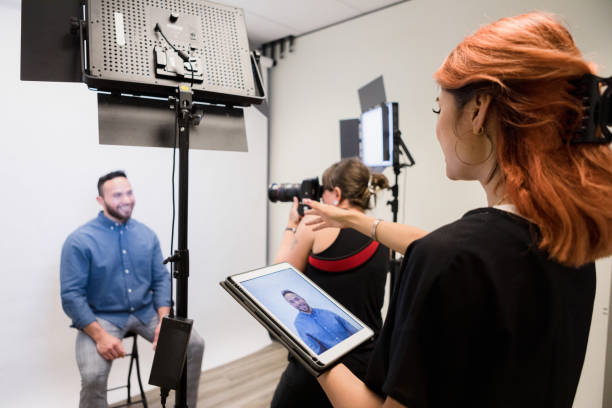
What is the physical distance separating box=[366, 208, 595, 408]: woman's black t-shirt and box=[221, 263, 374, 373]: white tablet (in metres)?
0.20

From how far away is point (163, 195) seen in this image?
9.21 feet

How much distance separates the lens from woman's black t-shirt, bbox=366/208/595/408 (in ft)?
1.62

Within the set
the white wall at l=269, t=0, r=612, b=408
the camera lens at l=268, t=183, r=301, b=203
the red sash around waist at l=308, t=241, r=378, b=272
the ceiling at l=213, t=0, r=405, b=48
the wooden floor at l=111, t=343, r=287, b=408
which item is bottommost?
the wooden floor at l=111, t=343, r=287, b=408

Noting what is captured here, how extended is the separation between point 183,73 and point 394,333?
31.9 inches

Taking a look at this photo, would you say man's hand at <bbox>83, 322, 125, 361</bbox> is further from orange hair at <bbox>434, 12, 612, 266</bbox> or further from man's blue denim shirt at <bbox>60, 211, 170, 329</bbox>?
orange hair at <bbox>434, 12, 612, 266</bbox>

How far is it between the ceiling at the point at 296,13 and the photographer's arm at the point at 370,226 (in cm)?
202

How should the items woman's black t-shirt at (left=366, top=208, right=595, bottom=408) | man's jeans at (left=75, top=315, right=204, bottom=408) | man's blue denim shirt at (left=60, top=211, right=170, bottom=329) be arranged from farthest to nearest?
man's blue denim shirt at (left=60, top=211, right=170, bottom=329) → man's jeans at (left=75, top=315, right=204, bottom=408) → woman's black t-shirt at (left=366, top=208, right=595, bottom=408)

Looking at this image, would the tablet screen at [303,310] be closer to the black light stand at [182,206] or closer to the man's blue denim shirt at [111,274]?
the black light stand at [182,206]

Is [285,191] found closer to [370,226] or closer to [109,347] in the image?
[370,226]

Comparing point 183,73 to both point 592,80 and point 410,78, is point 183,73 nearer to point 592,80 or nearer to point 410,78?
point 592,80

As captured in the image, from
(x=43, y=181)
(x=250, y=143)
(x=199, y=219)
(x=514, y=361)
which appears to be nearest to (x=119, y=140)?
(x=514, y=361)

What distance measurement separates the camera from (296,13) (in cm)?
293

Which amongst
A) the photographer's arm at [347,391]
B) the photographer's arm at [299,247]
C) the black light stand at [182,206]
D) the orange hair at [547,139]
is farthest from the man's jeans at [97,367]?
the orange hair at [547,139]

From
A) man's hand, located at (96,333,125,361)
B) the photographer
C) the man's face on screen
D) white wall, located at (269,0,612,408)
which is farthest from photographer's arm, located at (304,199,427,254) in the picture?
man's hand, located at (96,333,125,361)
